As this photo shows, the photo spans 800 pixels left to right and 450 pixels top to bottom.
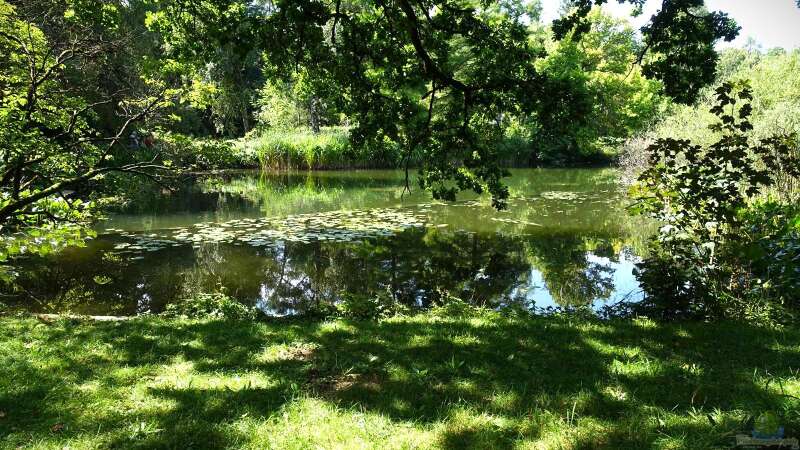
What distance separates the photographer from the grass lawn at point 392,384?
2838 mm

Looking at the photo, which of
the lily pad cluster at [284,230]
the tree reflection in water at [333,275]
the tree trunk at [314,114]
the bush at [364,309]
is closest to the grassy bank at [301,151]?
the tree trunk at [314,114]

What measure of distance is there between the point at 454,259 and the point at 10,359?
7.44 meters

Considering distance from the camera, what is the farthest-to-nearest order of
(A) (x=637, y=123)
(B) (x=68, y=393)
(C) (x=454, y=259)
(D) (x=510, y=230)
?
(A) (x=637, y=123)
(D) (x=510, y=230)
(C) (x=454, y=259)
(B) (x=68, y=393)

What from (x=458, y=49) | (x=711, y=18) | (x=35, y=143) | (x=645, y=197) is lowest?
(x=645, y=197)

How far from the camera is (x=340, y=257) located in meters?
10.0

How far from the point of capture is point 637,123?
132 ft

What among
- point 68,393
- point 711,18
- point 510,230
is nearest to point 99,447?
point 68,393

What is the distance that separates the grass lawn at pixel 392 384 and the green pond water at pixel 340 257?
90.9 inches

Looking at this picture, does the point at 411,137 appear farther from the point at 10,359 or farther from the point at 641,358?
the point at 10,359

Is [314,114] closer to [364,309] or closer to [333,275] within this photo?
[333,275]

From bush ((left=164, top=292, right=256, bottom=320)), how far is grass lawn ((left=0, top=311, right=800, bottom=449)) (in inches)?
31.5

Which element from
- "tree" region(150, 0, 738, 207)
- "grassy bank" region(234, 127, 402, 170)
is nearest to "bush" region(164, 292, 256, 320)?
"tree" region(150, 0, 738, 207)

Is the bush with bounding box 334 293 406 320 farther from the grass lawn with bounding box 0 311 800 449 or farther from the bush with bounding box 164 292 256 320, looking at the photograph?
the bush with bounding box 164 292 256 320

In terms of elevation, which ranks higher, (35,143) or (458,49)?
(458,49)
